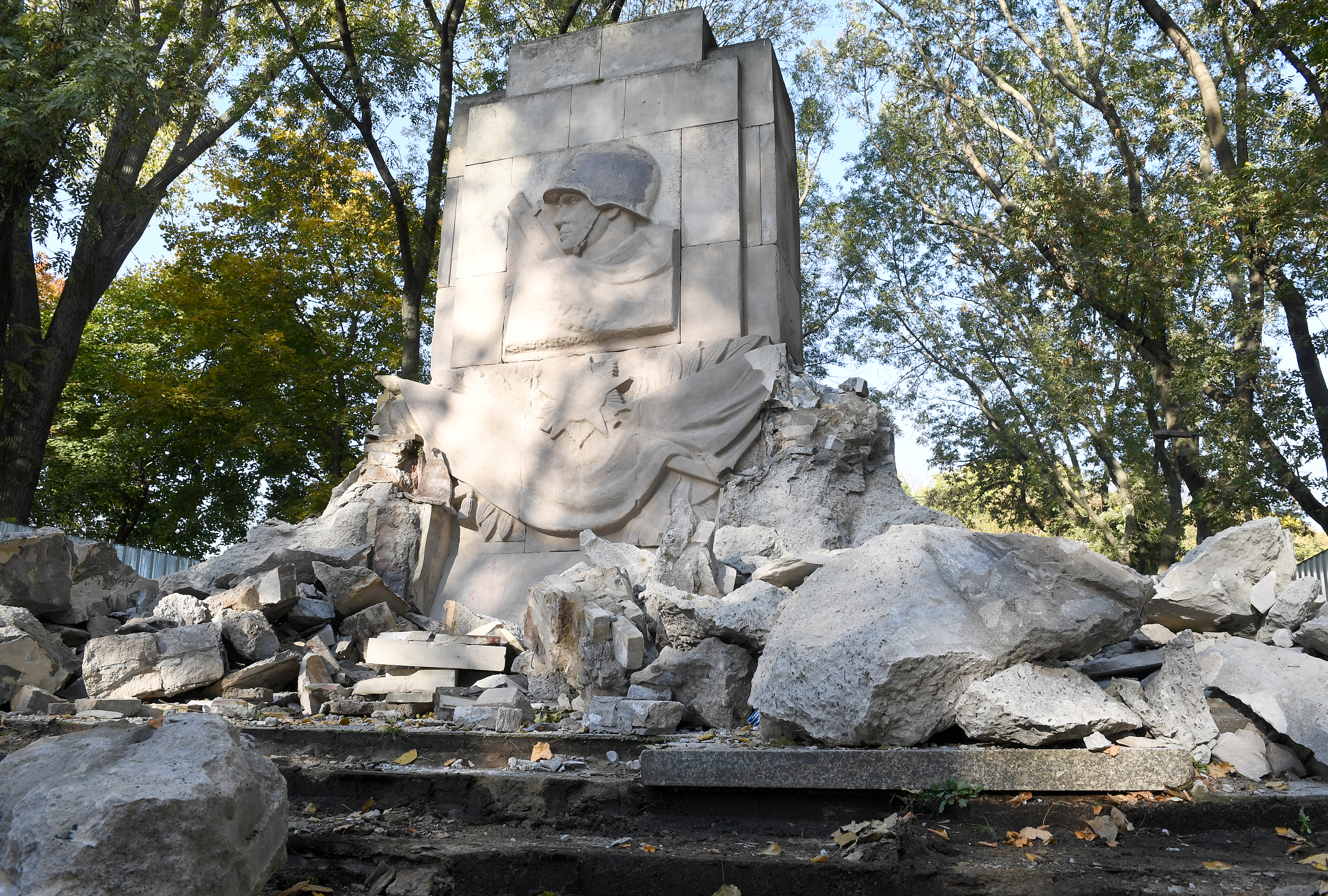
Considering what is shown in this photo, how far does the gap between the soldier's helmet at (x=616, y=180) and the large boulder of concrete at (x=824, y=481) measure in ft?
7.67

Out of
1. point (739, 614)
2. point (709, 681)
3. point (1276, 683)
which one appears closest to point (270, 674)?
point (709, 681)

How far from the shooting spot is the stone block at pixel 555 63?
9547 mm

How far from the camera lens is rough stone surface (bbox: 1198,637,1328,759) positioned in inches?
158

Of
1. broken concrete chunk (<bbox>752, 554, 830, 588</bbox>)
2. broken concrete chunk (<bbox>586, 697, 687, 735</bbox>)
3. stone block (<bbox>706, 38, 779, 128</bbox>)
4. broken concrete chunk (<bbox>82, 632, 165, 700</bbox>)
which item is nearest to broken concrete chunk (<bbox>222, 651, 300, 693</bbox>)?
broken concrete chunk (<bbox>82, 632, 165, 700</bbox>)

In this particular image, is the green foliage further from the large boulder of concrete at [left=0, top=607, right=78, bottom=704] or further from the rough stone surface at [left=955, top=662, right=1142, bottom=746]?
the rough stone surface at [left=955, top=662, right=1142, bottom=746]

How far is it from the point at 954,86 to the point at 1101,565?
1420 cm

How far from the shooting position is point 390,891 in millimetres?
2939

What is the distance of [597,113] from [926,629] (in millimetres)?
6696

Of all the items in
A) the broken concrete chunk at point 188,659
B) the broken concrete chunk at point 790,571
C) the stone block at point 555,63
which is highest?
the stone block at point 555,63

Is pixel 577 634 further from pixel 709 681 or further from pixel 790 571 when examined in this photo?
pixel 790 571

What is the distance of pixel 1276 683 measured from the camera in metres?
4.33

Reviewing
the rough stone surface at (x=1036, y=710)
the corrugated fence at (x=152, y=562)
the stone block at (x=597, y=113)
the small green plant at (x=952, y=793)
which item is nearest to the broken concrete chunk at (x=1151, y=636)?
the rough stone surface at (x=1036, y=710)

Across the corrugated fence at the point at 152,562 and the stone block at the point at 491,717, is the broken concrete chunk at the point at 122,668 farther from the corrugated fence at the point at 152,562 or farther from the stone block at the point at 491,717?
the corrugated fence at the point at 152,562

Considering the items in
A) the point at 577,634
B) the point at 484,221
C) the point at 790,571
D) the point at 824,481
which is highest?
the point at 484,221
